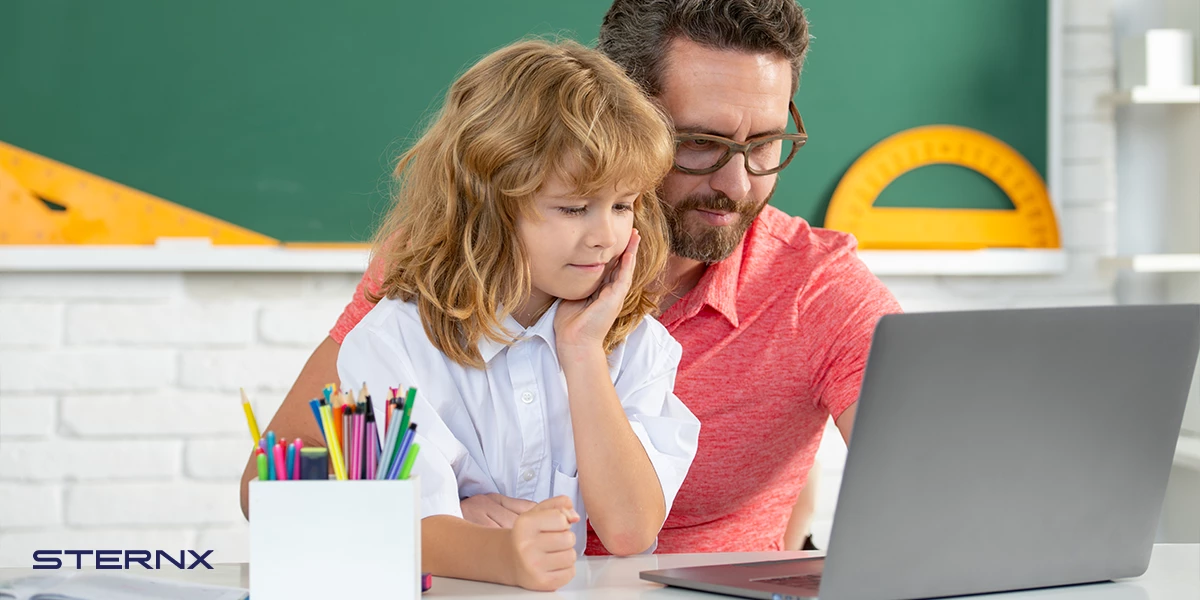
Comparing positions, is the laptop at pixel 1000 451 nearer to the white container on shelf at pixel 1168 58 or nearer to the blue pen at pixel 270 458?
the blue pen at pixel 270 458

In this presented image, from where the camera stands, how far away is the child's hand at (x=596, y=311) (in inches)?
42.3

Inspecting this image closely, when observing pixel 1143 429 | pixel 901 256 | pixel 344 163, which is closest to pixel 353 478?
pixel 1143 429

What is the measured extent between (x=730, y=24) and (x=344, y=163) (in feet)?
2.85

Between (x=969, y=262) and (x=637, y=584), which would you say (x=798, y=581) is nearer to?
(x=637, y=584)

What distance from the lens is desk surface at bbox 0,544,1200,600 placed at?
0.83 m

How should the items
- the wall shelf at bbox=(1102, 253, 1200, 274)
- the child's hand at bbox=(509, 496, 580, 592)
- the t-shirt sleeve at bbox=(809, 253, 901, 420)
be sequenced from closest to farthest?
the child's hand at bbox=(509, 496, 580, 592), the t-shirt sleeve at bbox=(809, 253, 901, 420), the wall shelf at bbox=(1102, 253, 1200, 274)

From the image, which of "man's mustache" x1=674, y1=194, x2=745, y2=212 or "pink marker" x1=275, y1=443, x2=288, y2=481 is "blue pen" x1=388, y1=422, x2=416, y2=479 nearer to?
"pink marker" x1=275, y1=443, x2=288, y2=481

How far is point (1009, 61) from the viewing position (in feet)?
6.89

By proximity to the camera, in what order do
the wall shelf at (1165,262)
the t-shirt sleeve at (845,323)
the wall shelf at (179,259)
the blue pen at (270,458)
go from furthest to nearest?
the wall shelf at (1165,262), the wall shelf at (179,259), the t-shirt sleeve at (845,323), the blue pen at (270,458)

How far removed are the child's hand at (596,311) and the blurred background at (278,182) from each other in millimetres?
919

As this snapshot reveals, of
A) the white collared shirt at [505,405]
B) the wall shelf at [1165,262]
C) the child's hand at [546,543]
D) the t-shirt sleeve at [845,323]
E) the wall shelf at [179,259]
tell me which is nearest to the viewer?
the child's hand at [546,543]

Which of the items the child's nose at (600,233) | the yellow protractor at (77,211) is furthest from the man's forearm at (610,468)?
the yellow protractor at (77,211)

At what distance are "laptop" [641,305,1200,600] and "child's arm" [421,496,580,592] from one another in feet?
0.31

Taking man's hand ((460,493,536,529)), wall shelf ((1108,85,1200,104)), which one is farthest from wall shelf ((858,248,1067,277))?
man's hand ((460,493,536,529))
